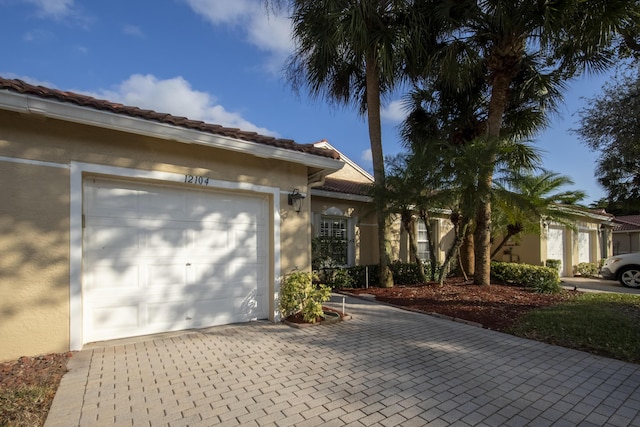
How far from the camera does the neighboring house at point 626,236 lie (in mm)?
22606

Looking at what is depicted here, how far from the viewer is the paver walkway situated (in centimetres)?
311

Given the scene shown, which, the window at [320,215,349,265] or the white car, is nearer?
the window at [320,215,349,265]

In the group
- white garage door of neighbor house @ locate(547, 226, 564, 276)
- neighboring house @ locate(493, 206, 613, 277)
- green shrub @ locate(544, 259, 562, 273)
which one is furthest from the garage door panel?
white garage door of neighbor house @ locate(547, 226, 564, 276)

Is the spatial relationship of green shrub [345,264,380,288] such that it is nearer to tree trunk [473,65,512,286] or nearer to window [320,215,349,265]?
window [320,215,349,265]

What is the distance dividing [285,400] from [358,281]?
8062mm

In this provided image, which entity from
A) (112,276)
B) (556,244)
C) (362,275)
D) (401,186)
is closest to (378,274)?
(362,275)

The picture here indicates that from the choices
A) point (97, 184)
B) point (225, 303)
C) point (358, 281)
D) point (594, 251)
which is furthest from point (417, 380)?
point (594, 251)

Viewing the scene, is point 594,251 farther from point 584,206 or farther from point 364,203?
point 364,203

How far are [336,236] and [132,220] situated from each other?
7.56m

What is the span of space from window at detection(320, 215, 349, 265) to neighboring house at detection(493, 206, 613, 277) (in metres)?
6.85

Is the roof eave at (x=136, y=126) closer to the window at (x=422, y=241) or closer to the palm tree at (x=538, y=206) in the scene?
the palm tree at (x=538, y=206)

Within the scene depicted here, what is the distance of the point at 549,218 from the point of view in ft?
39.7

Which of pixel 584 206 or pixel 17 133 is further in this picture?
pixel 584 206

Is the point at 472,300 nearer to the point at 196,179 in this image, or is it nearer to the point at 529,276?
the point at 529,276
